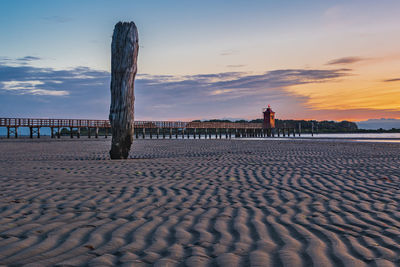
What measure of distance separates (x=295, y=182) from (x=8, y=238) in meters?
5.46

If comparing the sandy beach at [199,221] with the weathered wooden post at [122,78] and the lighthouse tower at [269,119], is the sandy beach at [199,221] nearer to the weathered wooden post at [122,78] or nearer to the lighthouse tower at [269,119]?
the weathered wooden post at [122,78]

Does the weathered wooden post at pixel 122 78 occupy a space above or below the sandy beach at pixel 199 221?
above

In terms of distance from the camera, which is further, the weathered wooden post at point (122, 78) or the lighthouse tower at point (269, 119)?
the lighthouse tower at point (269, 119)

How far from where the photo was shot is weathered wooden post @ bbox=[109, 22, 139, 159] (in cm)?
1216

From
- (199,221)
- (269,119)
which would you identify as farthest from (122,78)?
Result: (269,119)

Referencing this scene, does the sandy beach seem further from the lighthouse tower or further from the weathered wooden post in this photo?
the lighthouse tower

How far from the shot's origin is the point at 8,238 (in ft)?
11.4

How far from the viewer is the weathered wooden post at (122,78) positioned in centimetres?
1216

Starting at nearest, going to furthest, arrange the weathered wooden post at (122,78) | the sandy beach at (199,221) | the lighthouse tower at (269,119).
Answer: the sandy beach at (199,221)
the weathered wooden post at (122,78)
the lighthouse tower at (269,119)

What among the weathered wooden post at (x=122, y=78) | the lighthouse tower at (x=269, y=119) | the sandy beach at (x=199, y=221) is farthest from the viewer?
the lighthouse tower at (x=269, y=119)

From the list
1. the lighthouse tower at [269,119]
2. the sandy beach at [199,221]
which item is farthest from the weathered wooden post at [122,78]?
the lighthouse tower at [269,119]

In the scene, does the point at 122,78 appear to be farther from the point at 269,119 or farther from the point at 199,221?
A: the point at 269,119

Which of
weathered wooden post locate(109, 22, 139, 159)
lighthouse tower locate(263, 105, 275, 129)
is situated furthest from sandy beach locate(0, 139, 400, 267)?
lighthouse tower locate(263, 105, 275, 129)

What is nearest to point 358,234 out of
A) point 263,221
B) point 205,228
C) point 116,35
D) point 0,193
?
point 263,221
